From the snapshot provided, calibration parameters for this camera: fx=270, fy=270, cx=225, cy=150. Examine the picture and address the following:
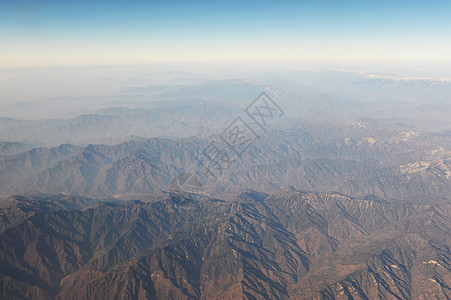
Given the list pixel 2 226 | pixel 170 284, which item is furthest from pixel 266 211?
pixel 2 226

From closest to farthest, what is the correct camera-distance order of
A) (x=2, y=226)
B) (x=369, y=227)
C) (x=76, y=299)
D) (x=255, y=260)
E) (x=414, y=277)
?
(x=76, y=299) < (x=414, y=277) < (x=255, y=260) < (x=2, y=226) < (x=369, y=227)

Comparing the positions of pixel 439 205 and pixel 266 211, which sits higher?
pixel 439 205

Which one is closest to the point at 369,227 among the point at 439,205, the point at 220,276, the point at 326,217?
the point at 326,217

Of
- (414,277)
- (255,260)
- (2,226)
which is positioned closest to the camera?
(414,277)

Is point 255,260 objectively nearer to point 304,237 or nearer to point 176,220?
point 304,237

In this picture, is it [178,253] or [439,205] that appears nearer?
[178,253]

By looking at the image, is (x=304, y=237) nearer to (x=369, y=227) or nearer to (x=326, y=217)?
(x=326, y=217)
